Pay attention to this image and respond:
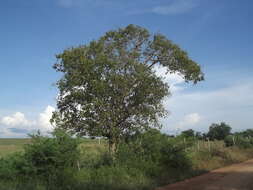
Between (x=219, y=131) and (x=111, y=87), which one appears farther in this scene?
(x=219, y=131)

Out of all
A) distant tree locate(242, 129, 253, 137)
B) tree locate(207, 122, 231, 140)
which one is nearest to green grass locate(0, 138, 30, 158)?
tree locate(207, 122, 231, 140)

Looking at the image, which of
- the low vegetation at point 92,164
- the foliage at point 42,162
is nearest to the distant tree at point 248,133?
the low vegetation at point 92,164

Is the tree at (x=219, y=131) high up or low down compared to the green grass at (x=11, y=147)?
up

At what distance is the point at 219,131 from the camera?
59.3 metres

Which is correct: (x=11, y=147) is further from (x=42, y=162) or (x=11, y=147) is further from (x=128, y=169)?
(x=128, y=169)

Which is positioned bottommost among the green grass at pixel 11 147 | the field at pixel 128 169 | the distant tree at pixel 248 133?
the field at pixel 128 169

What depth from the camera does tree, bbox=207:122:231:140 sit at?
58.3m

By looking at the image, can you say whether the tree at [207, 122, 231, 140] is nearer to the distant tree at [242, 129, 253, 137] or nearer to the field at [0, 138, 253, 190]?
the distant tree at [242, 129, 253, 137]

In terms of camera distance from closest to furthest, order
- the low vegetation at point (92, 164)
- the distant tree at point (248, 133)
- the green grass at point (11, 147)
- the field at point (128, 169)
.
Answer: the low vegetation at point (92, 164), the field at point (128, 169), the green grass at point (11, 147), the distant tree at point (248, 133)

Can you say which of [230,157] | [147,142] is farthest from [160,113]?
[230,157]

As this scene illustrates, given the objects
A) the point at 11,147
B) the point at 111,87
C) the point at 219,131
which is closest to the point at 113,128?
the point at 111,87

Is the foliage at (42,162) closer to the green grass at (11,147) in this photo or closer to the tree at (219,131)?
the green grass at (11,147)

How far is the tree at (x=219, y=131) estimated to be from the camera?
191ft

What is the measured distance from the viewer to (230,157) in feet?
79.5
